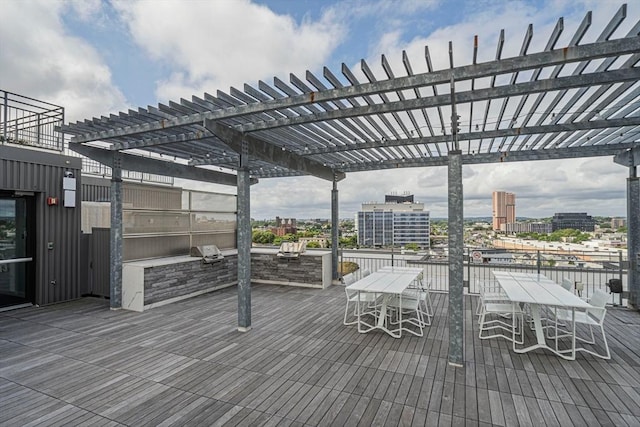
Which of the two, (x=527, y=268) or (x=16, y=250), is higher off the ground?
(x=16, y=250)

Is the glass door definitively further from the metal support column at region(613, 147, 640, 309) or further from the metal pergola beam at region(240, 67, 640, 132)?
the metal support column at region(613, 147, 640, 309)

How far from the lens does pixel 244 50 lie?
17.7 ft

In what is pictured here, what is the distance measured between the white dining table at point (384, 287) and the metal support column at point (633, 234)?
389 cm

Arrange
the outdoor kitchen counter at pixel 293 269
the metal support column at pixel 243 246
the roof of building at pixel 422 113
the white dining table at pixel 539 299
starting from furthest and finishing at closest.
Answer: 1. the outdoor kitchen counter at pixel 293 269
2. the metal support column at pixel 243 246
3. the white dining table at pixel 539 299
4. the roof of building at pixel 422 113

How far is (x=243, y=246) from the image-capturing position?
448 cm

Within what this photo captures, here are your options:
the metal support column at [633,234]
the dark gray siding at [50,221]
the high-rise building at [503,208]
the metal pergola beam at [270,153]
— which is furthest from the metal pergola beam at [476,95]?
the high-rise building at [503,208]

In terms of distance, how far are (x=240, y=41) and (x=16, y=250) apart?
5.47 meters

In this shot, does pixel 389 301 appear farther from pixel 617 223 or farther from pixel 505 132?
pixel 617 223

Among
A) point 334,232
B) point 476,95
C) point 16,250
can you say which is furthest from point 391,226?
point 16,250

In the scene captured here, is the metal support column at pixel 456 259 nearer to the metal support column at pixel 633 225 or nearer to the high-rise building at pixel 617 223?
the metal support column at pixel 633 225

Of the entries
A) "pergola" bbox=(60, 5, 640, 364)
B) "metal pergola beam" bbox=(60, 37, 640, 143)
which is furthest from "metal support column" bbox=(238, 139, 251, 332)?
"metal pergola beam" bbox=(60, 37, 640, 143)

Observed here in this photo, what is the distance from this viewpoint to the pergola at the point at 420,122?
112 inches

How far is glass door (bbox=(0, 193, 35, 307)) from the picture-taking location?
536 centimetres

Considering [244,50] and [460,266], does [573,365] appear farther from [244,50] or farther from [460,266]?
[244,50]
